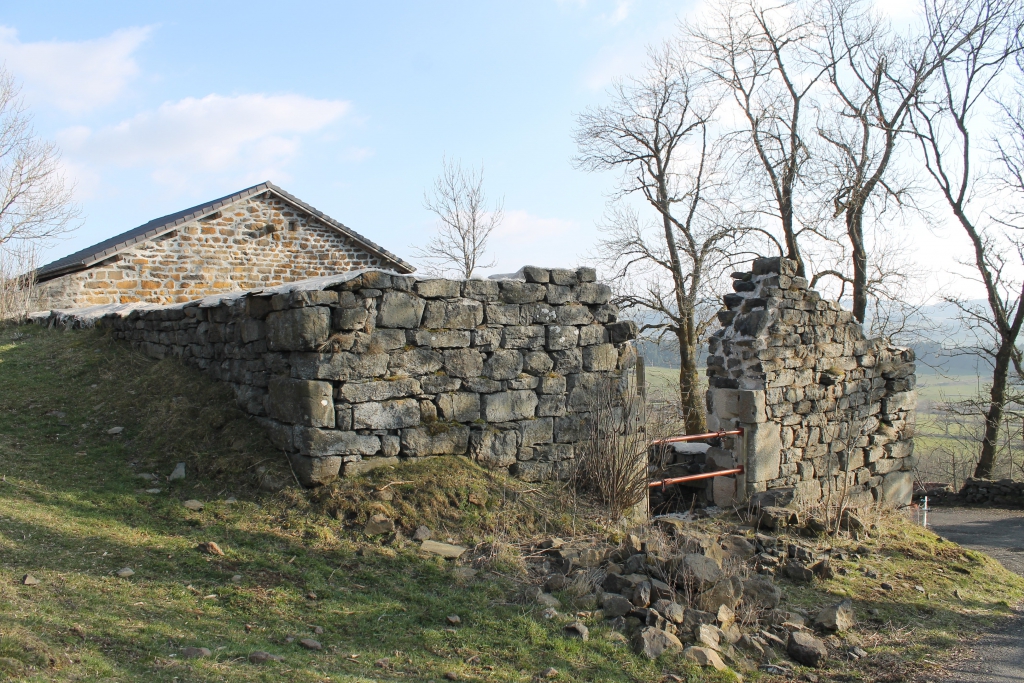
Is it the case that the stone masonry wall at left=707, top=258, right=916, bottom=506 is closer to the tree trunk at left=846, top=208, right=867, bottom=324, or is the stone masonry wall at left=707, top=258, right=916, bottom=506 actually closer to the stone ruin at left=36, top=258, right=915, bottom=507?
the stone ruin at left=36, top=258, right=915, bottom=507

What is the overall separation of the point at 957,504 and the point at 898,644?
12.2 m

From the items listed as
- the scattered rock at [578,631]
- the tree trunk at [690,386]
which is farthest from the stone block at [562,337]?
the tree trunk at [690,386]

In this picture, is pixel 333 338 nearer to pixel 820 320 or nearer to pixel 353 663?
pixel 353 663

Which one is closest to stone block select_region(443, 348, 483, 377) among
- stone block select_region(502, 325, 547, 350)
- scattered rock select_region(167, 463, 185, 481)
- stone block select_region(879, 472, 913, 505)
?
stone block select_region(502, 325, 547, 350)

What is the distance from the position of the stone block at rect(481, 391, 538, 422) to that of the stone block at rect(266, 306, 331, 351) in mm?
1585

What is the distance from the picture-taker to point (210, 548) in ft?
15.1

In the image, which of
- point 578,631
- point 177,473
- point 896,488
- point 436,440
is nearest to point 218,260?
point 177,473

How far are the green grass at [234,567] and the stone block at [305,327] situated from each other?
1.05m

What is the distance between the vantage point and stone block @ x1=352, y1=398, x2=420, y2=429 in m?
5.58

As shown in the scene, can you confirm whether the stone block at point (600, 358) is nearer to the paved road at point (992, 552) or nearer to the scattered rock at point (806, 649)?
the scattered rock at point (806, 649)

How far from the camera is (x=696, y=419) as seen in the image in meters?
18.1

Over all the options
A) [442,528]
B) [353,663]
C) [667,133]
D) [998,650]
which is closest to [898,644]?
[998,650]

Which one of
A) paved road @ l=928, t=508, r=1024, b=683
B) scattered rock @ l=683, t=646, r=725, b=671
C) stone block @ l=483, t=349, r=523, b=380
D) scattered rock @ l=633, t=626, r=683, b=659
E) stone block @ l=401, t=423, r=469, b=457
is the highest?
stone block @ l=483, t=349, r=523, b=380

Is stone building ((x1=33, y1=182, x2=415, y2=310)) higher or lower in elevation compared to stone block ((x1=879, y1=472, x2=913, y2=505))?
higher
